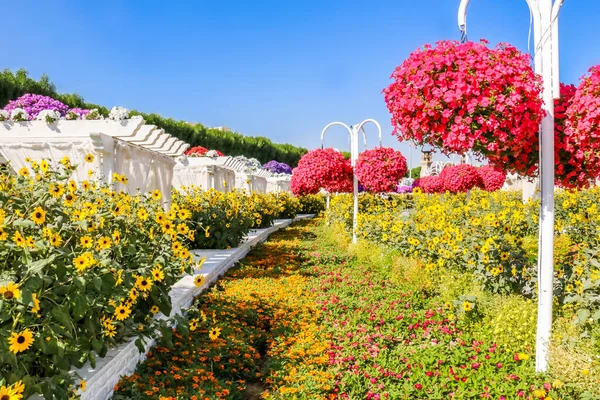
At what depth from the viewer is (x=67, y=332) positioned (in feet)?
8.43

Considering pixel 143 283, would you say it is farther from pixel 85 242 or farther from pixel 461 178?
pixel 461 178

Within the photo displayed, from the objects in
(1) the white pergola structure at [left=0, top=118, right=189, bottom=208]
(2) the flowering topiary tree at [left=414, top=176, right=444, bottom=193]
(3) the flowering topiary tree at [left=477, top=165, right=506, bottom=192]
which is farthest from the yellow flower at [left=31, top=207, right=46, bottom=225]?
(2) the flowering topiary tree at [left=414, top=176, right=444, bottom=193]

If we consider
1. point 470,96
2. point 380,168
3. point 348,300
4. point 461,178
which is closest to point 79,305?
point 470,96

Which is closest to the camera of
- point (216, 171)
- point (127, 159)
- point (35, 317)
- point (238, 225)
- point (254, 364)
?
point (35, 317)

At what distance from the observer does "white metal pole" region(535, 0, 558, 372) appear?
361cm

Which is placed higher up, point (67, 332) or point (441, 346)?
point (67, 332)

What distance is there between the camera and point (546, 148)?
3619 millimetres

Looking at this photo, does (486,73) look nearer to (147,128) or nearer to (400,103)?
(400,103)

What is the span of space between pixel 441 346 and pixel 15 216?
3.44 meters

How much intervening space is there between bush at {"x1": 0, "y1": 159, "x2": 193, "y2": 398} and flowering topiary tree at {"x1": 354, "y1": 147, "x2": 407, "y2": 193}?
618cm

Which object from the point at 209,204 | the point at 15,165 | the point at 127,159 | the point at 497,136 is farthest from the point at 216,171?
the point at 497,136

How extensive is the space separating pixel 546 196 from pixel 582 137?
48 cm

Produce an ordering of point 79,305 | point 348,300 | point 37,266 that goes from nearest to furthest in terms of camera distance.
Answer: point 37,266 < point 79,305 < point 348,300

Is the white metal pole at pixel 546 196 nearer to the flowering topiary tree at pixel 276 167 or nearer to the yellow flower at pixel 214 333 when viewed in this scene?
the yellow flower at pixel 214 333
